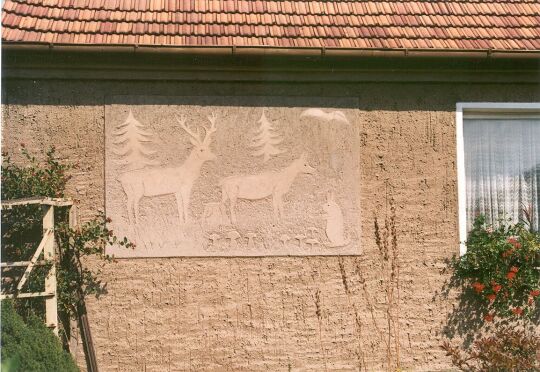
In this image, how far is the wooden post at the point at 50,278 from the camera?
6180 mm

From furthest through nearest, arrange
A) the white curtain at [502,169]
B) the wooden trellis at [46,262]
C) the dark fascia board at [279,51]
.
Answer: the white curtain at [502,169] < the dark fascia board at [279,51] < the wooden trellis at [46,262]

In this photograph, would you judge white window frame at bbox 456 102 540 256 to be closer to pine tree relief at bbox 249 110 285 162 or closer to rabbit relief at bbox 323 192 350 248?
rabbit relief at bbox 323 192 350 248

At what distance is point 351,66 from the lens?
22.5ft

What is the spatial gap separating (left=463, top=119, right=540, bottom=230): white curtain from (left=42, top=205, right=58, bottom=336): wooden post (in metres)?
3.81

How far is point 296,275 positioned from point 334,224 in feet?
1.90

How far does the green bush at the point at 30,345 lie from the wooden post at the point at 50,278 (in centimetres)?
26

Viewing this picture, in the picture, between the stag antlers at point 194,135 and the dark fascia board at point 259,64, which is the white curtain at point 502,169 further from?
the stag antlers at point 194,135

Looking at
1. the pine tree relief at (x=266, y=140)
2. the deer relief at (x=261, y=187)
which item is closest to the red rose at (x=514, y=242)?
the deer relief at (x=261, y=187)

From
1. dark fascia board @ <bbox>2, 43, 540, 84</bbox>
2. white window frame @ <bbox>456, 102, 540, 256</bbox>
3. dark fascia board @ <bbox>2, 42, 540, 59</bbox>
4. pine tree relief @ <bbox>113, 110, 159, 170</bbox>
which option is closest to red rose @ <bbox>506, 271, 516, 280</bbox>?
white window frame @ <bbox>456, 102, 540, 256</bbox>

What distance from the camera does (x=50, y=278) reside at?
622 centimetres

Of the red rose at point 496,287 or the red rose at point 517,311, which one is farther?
the red rose at point 517,311

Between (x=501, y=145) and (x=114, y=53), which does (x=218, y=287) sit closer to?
(x=114, y=53)

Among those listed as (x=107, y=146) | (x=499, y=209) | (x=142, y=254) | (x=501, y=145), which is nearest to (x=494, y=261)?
(x=499, y=209)

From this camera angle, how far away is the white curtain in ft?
23.3
